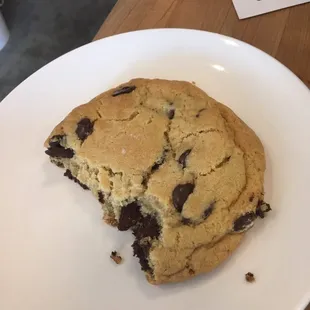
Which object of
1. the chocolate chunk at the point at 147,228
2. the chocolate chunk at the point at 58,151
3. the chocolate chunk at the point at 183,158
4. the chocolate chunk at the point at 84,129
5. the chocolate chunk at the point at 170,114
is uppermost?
the chocolate chunk at the point at 84,129

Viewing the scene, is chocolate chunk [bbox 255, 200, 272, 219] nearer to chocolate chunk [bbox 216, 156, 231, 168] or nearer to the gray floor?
chocolate chunk [bbox 216, 156, 231, 168]

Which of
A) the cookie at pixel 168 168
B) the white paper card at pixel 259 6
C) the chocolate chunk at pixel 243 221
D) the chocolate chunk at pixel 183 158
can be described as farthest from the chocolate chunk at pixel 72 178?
the white paper card at pixel 259 6

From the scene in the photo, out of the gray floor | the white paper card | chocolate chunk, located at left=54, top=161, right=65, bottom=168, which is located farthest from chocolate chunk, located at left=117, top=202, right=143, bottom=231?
the gray floor

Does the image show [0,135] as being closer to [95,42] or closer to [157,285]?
[95,42]

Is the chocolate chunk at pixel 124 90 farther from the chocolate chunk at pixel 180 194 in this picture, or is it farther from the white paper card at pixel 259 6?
the white paper card at pixel 259 6

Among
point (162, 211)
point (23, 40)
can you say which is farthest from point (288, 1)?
point (23, 40)

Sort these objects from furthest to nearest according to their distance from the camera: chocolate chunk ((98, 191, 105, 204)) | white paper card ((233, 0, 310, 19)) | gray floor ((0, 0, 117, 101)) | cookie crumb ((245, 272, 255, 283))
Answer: gray floor ((0, 0, 117, 101)), white paper card ((233, 0, 310, 19)), chocolate chunk ((98, 191, 105, 204)), cookie crumb ((245, 272, 255, 283))
